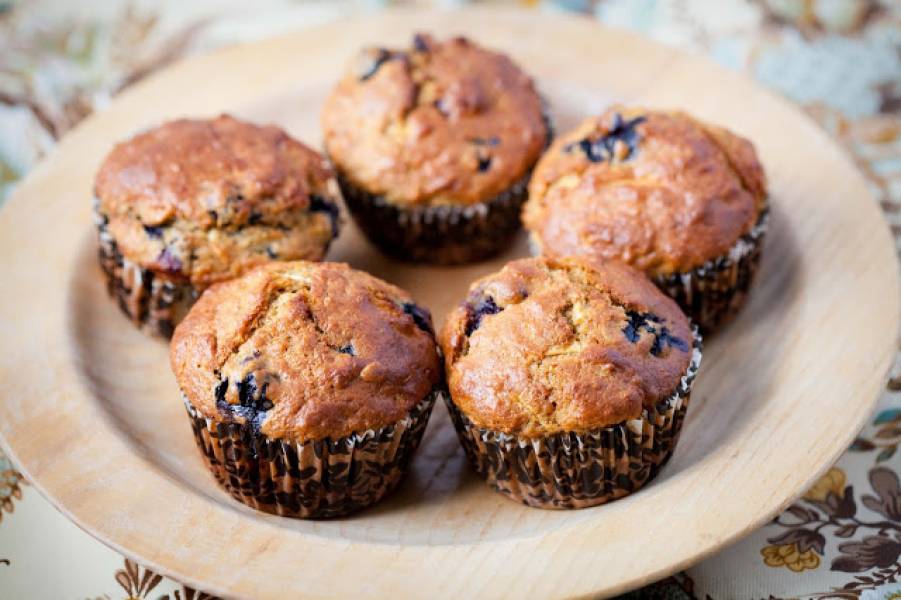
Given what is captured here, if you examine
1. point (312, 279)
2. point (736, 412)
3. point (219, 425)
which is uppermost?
point (312, 279)

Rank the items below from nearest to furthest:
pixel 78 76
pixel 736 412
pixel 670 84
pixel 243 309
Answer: pixel 243 309
pixel 736 412
pixel 670 84
pixel 78 76

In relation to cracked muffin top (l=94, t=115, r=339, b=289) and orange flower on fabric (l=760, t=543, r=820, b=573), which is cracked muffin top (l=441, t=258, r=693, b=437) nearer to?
orange flower on fabric (l=760, t=543, r=820, b=573)

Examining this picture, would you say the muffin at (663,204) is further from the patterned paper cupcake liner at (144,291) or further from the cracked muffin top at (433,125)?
the patterned paper cupcake liner at (144,291)

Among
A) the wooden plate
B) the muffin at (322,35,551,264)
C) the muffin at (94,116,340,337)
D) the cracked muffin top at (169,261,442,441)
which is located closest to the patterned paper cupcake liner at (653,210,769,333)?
the wooden plate

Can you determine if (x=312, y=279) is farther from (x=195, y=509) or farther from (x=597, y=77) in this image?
(x=597, y=77)

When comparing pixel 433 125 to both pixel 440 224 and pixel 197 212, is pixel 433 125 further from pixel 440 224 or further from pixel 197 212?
pixel 197 212

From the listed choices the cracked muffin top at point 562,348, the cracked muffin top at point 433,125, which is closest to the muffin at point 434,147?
the cracked muffin top at point 433,125

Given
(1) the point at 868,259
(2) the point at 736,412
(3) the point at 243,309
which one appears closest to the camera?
(3) the point at 243,309

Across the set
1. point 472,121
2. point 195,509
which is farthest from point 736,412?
point 195,509
